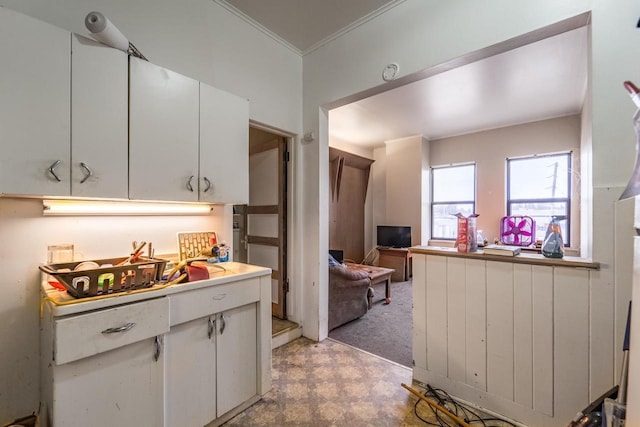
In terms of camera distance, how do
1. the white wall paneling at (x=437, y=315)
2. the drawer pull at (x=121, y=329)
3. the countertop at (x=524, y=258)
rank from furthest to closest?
the white wall paneling at (x=437, y=315) → the countertop at (x=524, y=258) → the drawer pull at (x=121, y=329)

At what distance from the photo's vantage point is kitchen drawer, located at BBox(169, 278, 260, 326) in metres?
1.39

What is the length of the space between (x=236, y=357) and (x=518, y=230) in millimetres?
4822

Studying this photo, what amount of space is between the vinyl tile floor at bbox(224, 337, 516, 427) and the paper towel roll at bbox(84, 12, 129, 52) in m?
2.26

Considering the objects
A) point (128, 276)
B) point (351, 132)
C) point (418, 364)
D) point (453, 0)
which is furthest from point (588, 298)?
point (351, 132)

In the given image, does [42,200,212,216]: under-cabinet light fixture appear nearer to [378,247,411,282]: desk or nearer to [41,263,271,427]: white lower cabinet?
[41,263,271,427]: white lower cabinet

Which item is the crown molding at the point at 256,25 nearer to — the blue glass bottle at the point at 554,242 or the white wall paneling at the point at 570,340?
the blue glass bottle at the point at 554,242

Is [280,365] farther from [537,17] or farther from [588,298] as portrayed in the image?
[537,17]

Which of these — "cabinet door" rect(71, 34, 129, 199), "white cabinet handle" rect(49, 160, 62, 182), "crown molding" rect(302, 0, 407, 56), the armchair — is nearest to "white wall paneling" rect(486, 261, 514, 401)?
the armchair

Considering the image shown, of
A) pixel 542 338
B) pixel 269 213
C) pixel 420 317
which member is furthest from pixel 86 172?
pixel 542 338

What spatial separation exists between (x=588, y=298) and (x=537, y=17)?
1650mm

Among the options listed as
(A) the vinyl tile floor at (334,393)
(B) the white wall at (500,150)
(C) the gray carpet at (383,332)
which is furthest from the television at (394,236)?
(A) the vinyl tile floor at (334,393)

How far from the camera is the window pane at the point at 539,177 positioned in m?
4.63

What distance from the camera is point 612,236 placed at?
1349 mm

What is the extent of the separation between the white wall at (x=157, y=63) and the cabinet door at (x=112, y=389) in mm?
613
